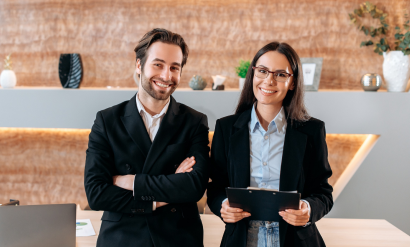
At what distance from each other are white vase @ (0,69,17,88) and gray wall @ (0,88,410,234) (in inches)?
5.0

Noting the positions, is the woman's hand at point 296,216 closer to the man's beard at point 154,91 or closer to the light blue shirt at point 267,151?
the light blue shirt at point 267,151

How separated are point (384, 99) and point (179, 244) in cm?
224

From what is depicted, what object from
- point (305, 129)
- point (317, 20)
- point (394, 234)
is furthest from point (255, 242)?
point (317, 20)

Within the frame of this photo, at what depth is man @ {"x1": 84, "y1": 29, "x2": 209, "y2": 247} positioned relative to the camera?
63.5 inches

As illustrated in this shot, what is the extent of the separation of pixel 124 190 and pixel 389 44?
2.76 metres

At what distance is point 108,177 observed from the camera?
167cm

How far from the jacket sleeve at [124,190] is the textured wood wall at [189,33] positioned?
1740 mm

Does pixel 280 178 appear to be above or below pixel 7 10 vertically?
below

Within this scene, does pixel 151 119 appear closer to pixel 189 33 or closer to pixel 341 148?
pixel 189 33

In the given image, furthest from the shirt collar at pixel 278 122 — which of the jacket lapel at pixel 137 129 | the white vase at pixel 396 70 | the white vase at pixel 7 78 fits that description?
the white vase at pixel 7 78

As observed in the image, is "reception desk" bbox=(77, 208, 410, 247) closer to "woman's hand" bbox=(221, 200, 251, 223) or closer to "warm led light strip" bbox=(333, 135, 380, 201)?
"woman's hand" bbox=(221, 200, 251, 223)

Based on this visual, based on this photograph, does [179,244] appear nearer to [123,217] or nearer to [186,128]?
[123,217]

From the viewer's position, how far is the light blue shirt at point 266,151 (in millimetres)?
1568

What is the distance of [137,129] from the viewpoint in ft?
5.53
